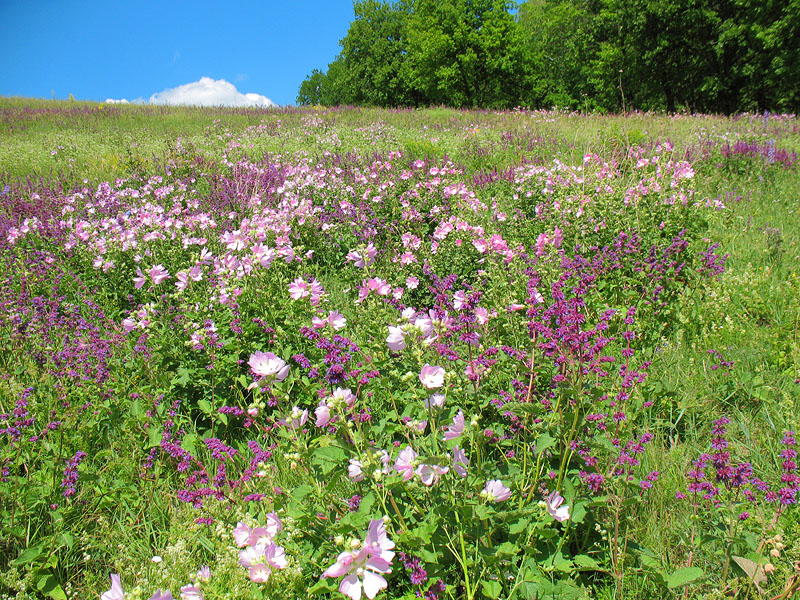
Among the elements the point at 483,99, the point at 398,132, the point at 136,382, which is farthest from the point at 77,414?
the point at 483,99

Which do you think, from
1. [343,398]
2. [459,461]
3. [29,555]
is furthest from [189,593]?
[29,555]

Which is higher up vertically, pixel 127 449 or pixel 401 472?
pixel 401 472

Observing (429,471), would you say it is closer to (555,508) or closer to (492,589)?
(492,589)

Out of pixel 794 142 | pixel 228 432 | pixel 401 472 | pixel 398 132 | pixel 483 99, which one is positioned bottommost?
pixel 228 432

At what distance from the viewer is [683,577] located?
54.5 inches

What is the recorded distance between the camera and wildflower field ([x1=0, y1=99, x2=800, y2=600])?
1.53 metres

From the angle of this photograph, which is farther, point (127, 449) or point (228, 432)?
point (228, 432)

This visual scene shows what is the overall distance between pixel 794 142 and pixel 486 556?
1172cm

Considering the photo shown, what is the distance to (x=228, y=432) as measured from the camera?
2.75 m

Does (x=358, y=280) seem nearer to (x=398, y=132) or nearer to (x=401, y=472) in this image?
(x=401, y=472)

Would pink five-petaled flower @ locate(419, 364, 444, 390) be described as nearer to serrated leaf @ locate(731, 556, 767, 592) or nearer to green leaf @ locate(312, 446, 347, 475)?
green leaf @ locate(312, 446, 347, 475)

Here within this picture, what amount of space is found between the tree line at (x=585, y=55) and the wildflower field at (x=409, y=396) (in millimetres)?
15386

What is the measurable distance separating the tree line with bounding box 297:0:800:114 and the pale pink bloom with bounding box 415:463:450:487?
18293mm

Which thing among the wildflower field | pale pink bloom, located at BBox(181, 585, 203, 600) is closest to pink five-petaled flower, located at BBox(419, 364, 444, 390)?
the wildflower field
